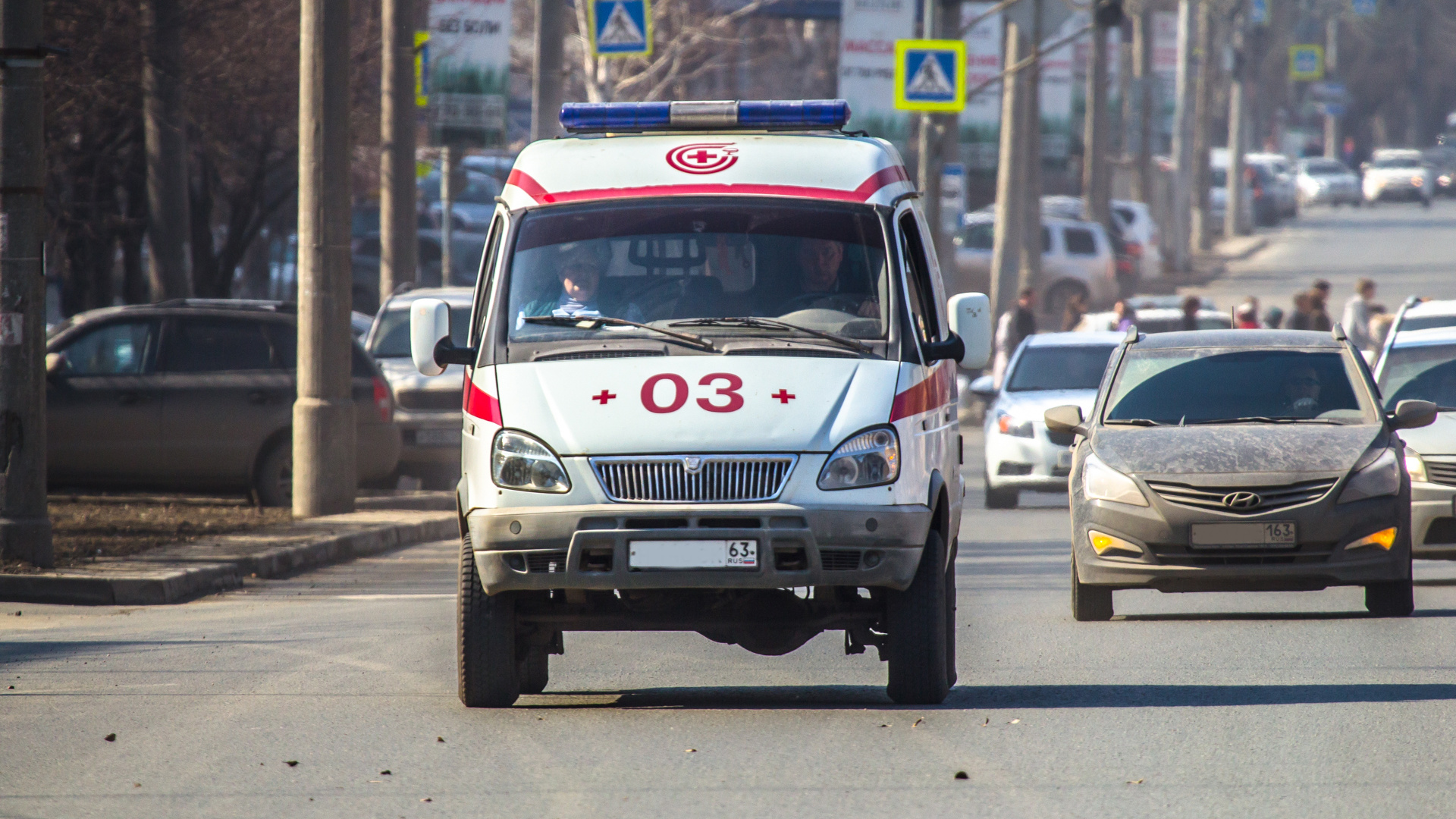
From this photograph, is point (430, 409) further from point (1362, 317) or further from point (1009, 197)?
point (1009, 197)

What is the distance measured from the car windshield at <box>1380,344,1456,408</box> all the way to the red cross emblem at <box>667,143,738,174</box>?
21.7 ft

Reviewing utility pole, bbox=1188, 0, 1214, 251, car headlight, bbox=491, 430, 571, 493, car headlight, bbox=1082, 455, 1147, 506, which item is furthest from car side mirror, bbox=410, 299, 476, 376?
utility pole, bbox=1188, 0, 1214, 251

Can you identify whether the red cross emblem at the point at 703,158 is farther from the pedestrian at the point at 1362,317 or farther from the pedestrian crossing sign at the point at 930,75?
the pedestrian at the point at 1362,317

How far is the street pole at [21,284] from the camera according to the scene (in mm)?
12625

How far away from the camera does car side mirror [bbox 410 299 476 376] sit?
845 centimetres

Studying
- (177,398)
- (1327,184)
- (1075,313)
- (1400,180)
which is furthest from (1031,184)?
(1327,184)

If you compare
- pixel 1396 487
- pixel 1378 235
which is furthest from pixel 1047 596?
pixel 1378 235

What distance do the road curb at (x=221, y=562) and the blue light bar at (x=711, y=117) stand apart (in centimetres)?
466

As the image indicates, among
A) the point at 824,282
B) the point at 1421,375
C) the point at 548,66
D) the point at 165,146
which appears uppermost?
the point at 548,66

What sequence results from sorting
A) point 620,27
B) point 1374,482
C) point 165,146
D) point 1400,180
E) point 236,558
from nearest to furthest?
point 1374,482, point 236,558, point 165,146, point 620,27, point 1400,180

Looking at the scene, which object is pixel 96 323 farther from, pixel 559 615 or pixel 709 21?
pixel 709 21

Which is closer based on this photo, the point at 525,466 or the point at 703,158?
the point at 525,466

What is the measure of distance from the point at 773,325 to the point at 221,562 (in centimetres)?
616

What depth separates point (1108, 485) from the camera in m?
10.6
